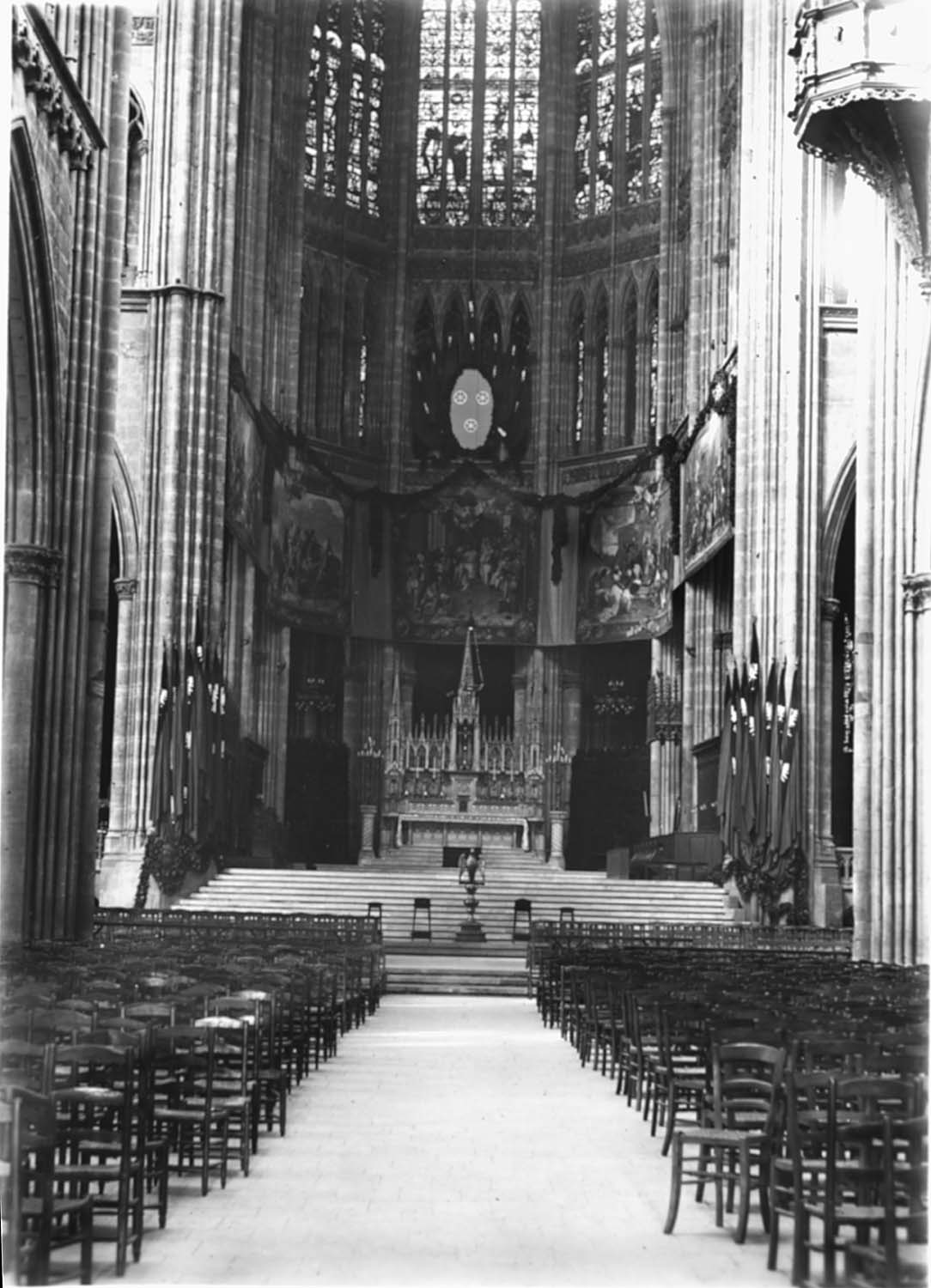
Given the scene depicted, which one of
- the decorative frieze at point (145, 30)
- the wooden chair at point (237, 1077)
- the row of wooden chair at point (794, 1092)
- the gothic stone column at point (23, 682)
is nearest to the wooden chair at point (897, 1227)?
the row of wooden chair at point (794, 1092)

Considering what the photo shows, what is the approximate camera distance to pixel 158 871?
38.3 meters

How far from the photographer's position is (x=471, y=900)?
37.1m

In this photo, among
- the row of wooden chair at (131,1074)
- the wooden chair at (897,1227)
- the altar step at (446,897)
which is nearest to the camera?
the wooden chair at (897,1227)

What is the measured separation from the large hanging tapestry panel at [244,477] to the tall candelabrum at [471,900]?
423 inches

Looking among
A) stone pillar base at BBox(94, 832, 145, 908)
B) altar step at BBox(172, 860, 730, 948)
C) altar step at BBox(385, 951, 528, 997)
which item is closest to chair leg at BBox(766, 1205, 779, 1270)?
altar step at BBox(385, 951, 528, 997)

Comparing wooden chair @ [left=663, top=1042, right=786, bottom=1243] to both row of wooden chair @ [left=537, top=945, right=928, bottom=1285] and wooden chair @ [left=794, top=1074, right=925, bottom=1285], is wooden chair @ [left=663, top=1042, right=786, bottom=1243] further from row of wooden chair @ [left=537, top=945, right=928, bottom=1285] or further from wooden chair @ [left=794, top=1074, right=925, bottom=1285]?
wooden chair @ [left=794, top=1074, right=925, bottom=1285]

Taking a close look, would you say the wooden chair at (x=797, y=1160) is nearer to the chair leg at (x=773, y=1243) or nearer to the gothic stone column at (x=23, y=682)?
the chair leg at (x=773, y=1243)

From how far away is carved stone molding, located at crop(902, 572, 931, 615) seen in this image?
26016 millimetres

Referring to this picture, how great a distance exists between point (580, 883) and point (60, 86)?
22.7 meters

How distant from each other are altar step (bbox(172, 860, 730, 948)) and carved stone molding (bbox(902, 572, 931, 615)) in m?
12.6

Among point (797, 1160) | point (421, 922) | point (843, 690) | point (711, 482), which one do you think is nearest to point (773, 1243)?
point (797, 1160)

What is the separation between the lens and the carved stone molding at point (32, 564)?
25.4 m

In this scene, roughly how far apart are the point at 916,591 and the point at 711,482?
19.8 metres

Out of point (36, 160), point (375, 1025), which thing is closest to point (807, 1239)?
point (375, 1025)
